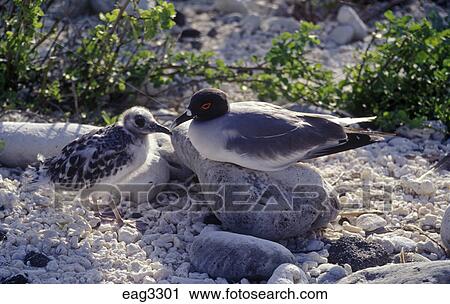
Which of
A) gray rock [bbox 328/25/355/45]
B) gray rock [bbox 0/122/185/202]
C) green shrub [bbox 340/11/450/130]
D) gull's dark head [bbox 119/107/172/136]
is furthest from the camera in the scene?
gray rock [bbox 328/25/355/45]

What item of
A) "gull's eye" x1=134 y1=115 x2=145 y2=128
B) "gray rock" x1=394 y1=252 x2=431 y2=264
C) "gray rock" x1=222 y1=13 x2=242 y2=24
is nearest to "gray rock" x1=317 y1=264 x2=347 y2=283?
"gray rock" x1=394 y1=252 x2=431 y2=264

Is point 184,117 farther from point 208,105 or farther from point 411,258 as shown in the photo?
point 411,258

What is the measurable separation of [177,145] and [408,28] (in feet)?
8.12

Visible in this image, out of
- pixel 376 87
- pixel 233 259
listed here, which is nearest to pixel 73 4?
pixel 376 87

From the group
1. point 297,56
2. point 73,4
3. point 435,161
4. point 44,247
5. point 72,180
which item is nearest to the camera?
point 44,247

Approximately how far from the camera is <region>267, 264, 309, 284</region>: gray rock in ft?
16.1

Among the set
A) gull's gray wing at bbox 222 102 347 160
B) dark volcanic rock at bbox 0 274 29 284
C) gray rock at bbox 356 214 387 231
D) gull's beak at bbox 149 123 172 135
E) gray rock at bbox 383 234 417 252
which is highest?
gull's gray wing at bbox 222 102 347 160

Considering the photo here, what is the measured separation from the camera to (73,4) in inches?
399

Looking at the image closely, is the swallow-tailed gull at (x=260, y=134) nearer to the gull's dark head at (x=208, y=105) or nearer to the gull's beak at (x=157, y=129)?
the gull's dark head at (x=208, y=105)

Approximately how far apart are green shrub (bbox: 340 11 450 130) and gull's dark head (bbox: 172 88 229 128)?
6.93 feet

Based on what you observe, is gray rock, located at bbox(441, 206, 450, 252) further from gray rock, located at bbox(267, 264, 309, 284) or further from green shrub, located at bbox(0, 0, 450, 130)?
green shrub, located at bbox(0, 0, 450, 130)

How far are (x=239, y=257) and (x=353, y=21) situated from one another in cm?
577

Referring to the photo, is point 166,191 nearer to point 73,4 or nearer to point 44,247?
point 44,247

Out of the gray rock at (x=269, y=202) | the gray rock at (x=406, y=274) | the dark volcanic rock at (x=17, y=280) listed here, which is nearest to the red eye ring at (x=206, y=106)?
the gray rock at (x=269, y=202)
